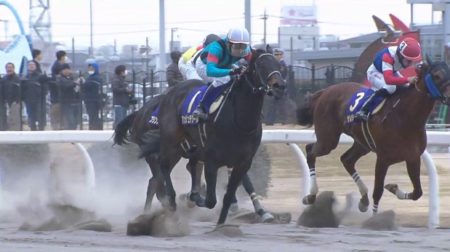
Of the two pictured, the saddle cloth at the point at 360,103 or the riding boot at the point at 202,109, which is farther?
the saddle cloth at the point at 360,103

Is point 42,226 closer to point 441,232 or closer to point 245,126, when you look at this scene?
point 245,126

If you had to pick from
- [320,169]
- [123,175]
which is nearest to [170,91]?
[123,175]

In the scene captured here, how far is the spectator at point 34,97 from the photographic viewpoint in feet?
56.6

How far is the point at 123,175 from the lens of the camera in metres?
12.7

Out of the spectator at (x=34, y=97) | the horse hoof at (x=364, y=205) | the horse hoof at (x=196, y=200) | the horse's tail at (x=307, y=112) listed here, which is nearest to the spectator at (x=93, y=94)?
the spectator at (x=34, y=97)

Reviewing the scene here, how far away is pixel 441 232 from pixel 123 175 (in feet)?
14.6

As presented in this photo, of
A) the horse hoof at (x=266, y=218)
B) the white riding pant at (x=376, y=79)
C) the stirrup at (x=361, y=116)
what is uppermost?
the white riding pant at (x=376, y=79)

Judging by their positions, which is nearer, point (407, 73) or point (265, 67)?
point (265, 67)

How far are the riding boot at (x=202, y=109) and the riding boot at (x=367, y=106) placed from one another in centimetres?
160

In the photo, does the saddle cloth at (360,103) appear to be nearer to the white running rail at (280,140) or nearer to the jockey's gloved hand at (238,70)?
the white running rail at (280,140)

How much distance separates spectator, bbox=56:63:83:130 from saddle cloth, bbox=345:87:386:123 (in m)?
7.36

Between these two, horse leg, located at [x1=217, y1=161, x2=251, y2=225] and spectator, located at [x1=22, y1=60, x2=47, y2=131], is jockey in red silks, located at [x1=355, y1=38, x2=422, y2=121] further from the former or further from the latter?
spectator, located at [x1=22, y1=60, x2=47, y2=131]

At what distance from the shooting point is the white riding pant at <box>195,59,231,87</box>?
9583 millimetres

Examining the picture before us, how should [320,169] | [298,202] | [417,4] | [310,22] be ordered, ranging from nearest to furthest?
[298,202]
[320,169]
[417,4]
[310,22]
